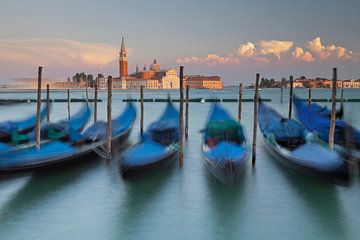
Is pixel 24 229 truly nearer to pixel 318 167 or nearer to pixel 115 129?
pixel 318 167

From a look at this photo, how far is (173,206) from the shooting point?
7039 mm

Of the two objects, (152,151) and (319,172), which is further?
(152,151)

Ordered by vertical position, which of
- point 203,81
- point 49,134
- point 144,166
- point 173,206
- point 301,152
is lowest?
point 173,206

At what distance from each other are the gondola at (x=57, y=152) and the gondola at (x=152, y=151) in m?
1.43

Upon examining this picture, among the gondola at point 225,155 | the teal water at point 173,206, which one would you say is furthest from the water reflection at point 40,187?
the gondola at point 225,155

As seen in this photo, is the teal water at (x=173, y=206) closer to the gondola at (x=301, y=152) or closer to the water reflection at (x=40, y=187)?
the water reflection at (x=40, y=187)

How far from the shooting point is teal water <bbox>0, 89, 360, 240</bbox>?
19.3 ft

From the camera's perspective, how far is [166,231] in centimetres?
595

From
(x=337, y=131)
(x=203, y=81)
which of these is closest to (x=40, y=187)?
(x=337, y=131)

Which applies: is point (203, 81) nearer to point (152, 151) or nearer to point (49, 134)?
point (49, 134)

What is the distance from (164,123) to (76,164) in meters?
3.49

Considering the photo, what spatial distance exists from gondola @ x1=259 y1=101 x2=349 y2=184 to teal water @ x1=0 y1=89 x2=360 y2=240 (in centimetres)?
50

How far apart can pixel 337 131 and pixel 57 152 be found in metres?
7.94

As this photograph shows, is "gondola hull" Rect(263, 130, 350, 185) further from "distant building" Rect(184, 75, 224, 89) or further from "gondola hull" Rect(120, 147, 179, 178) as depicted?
"distant building" Rect(184, 75, 224, 89)
